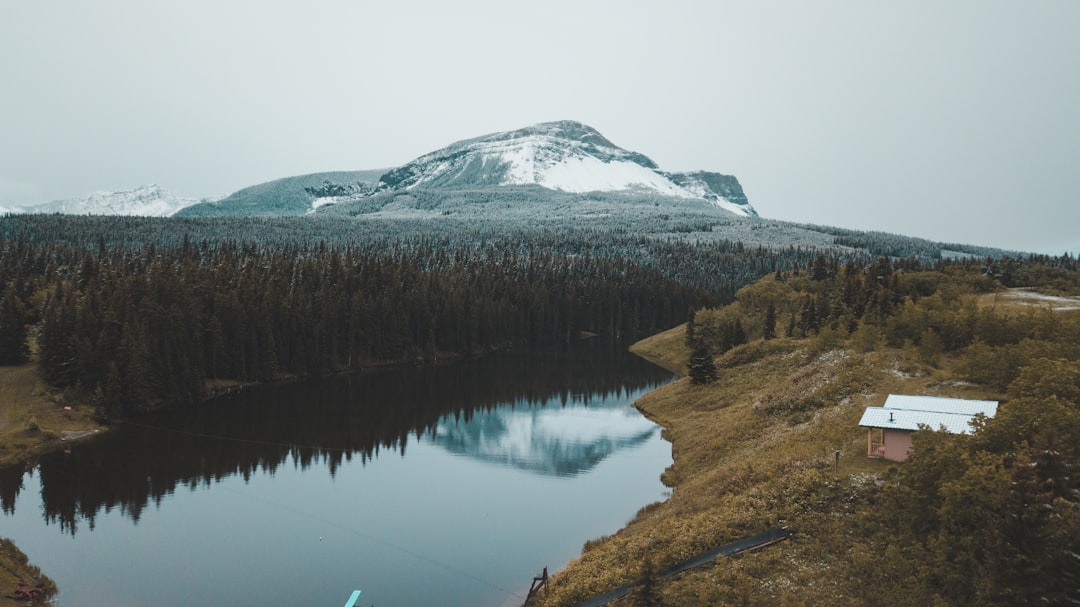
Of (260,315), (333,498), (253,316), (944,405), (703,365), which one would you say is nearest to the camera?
(944,405)

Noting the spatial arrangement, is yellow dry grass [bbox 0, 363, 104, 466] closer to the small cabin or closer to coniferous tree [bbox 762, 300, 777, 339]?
the small cabin

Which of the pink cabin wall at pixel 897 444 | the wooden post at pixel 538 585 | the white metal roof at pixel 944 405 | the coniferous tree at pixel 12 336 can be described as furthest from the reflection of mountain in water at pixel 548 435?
the coniferous tree at pixel 12 336

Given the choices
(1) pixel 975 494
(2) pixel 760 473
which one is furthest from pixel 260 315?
(1) pixel 975 494

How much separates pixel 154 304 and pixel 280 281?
26.4 meters

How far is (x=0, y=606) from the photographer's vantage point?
33469 millimetres

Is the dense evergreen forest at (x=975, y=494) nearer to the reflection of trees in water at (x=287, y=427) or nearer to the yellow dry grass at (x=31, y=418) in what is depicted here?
the reflection of trees in water at (x=287, y=427)

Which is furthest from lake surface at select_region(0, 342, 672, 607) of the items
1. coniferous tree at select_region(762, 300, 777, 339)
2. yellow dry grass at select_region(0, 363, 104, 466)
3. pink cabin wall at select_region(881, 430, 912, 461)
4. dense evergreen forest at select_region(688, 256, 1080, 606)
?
coniferous tree at select_region(762, 300, 777, 339)

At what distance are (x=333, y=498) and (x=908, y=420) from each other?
41.8 metres

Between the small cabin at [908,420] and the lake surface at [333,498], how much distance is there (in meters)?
17.6

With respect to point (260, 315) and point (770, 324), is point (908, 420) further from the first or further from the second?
point (260, 315)

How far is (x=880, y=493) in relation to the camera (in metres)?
35.4

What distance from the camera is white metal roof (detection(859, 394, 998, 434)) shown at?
39.2 metres

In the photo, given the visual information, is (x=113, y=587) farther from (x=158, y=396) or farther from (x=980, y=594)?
(x=158, y=396)

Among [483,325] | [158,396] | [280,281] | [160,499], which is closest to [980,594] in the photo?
[160,499]
